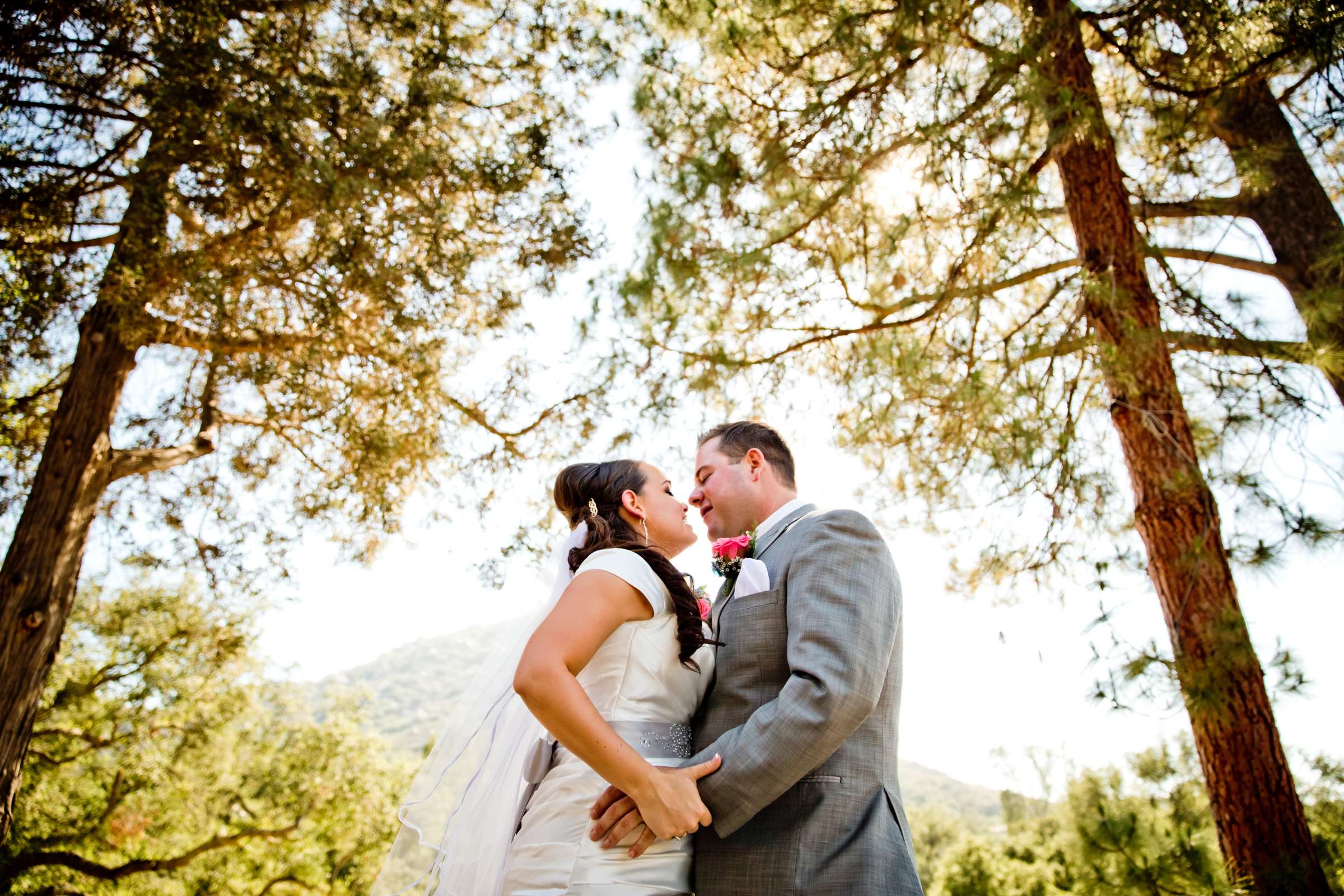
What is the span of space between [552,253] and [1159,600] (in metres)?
4.36

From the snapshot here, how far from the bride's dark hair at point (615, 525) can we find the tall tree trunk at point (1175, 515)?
2199 millimetres

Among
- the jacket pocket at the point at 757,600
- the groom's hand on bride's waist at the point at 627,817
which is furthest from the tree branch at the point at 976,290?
the groom's hand on bride's waist at the point at 627,817

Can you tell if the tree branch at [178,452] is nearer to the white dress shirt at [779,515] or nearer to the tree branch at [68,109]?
the tree branch at [68,109]

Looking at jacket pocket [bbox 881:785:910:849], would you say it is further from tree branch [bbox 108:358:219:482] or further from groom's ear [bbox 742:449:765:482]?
tree branch [bbox 108:358:219:482]

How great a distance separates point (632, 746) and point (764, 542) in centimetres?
67

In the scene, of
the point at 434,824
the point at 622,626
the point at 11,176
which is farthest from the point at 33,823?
the point at 622,626

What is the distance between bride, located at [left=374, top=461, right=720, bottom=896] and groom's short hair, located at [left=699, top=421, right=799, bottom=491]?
0.26 meters

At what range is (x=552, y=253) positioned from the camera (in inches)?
228

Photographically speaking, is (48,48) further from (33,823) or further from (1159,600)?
(33,823)

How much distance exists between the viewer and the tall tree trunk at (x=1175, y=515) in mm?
2982

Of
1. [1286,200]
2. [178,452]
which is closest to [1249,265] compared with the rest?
[1286,200]

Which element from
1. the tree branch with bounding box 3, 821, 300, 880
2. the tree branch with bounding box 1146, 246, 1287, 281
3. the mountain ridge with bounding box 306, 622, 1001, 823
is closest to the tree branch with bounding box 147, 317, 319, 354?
the tree branch with bounding box 1146, 246, 1287, 281

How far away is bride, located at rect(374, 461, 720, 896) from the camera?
1.64 m

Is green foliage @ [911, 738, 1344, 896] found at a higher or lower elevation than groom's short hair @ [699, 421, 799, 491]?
lower
